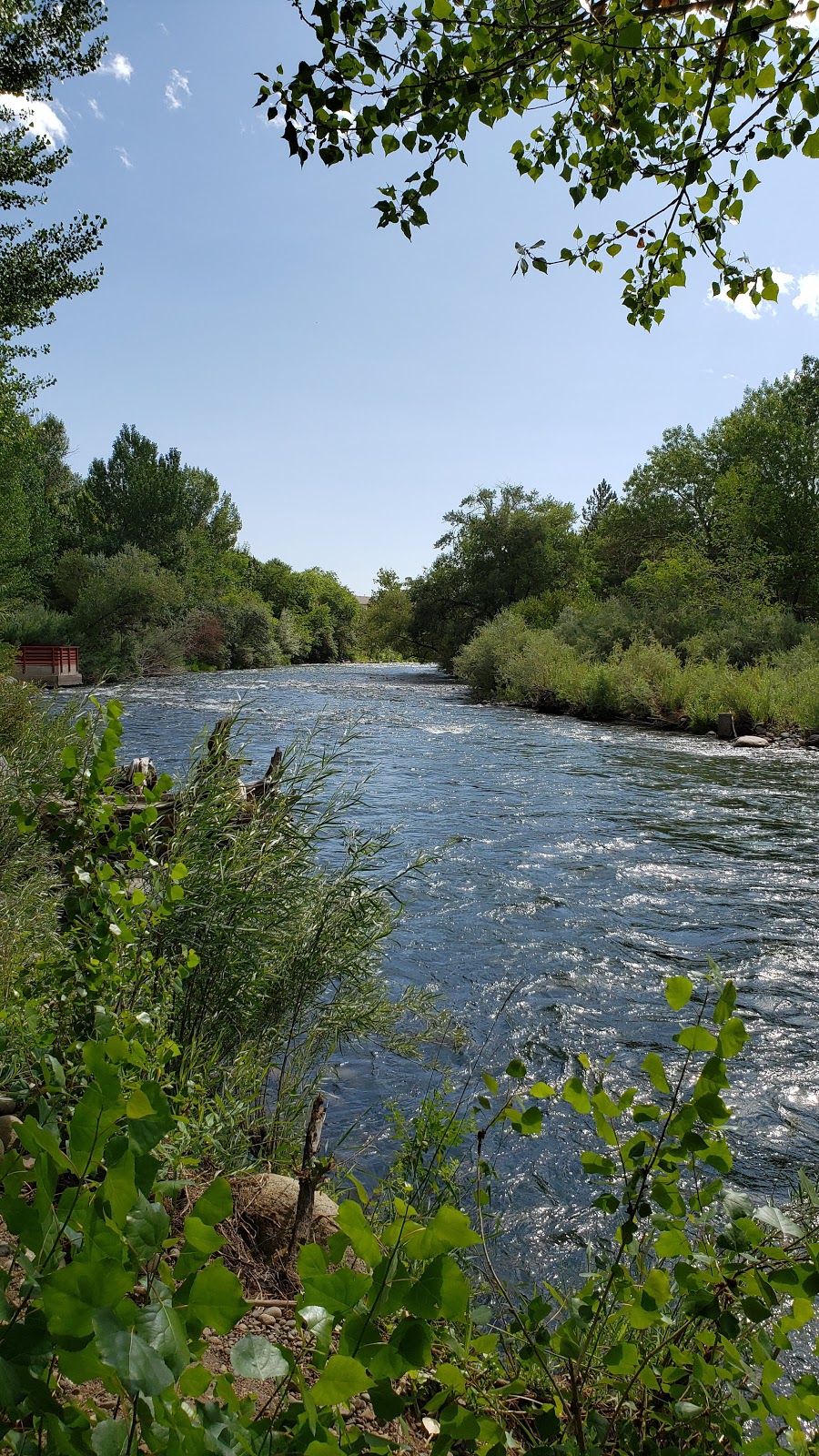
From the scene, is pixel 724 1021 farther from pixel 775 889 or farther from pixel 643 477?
pixel 643 477

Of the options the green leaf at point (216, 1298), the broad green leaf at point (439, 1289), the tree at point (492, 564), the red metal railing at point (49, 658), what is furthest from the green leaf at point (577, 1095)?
the tree at point (492, 564)

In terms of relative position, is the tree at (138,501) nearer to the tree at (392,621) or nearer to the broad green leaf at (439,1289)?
the tree at (392,621)

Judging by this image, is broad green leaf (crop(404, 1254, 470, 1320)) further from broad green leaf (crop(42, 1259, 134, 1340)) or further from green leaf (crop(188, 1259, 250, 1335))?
broad green leaf (crop(42, 1259, 134, 1340))

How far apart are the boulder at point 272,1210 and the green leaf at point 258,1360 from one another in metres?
2.20

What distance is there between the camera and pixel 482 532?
1832 inches

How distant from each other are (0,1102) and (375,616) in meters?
53.7

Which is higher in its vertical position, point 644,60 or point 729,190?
point 644,60

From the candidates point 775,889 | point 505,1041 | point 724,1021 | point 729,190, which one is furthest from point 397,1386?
point 775,889

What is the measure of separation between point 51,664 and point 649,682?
21.6 meters

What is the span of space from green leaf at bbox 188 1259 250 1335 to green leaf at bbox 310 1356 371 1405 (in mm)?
99

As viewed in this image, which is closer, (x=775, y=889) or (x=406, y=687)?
(x=775, y=889)

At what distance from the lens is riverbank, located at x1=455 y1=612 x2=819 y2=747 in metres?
19.7

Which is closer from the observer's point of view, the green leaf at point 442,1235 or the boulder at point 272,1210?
the green leaf at point 442,1235

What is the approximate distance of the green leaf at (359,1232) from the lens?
2.58 feet
